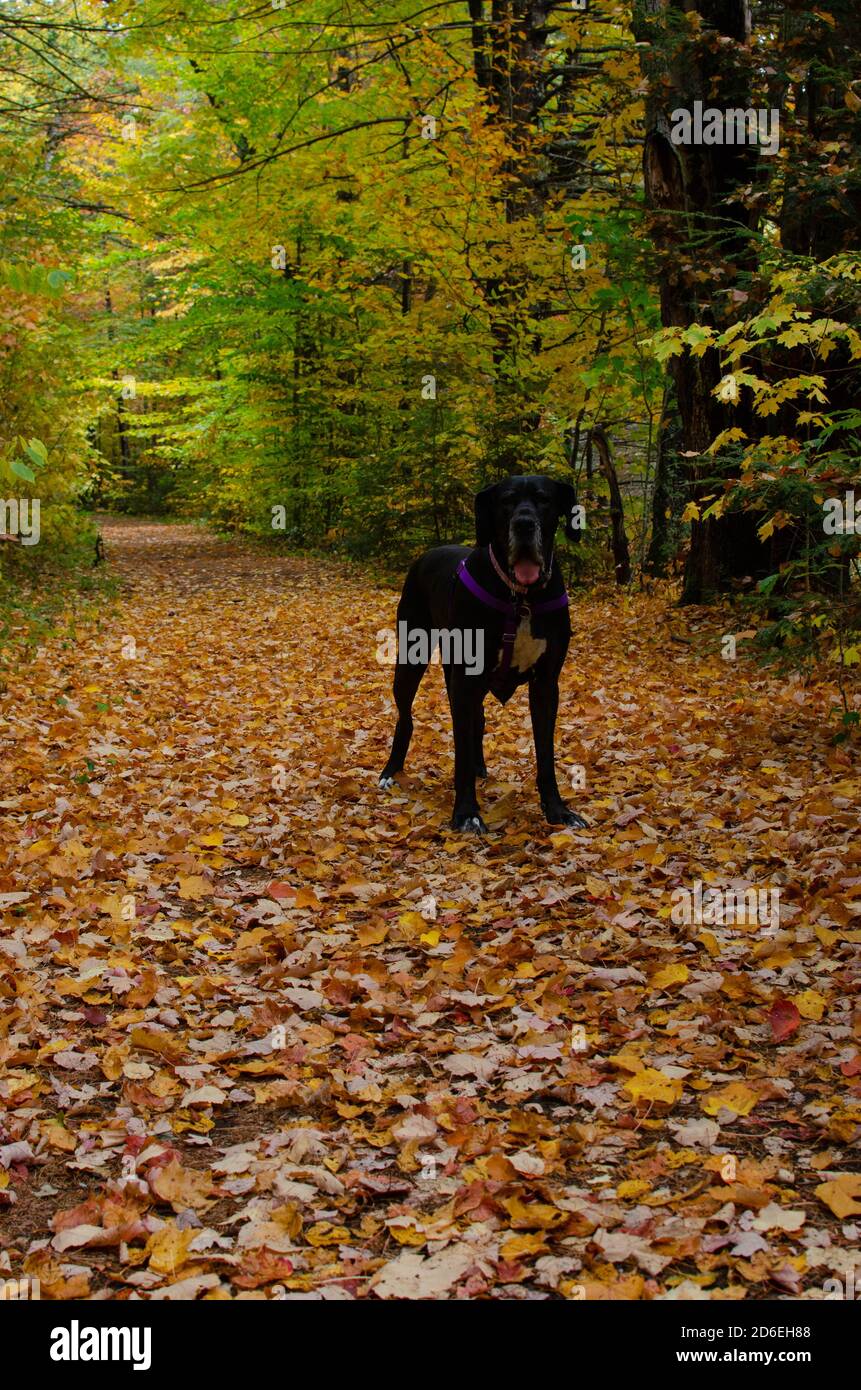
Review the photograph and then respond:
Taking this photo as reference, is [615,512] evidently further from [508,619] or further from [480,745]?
[508,619]

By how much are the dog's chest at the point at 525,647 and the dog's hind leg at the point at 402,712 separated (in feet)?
3.37

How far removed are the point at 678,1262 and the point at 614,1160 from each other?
1.46 feet

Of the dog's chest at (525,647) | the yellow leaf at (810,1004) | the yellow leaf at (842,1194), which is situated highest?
the dog's chest at (525,647)

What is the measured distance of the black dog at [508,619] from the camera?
5.35 metres

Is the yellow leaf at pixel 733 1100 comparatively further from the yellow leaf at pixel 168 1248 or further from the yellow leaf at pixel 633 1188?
the yellow leaf at pixel 168 1248

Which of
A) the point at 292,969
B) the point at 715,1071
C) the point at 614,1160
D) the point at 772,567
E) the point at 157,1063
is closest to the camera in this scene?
the point at 614,1160

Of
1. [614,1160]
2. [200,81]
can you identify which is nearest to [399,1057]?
[614,1160]

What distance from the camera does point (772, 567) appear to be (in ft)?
32.6

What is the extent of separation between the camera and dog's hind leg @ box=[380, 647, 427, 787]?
21.5 ft

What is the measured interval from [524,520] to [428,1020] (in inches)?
91.8

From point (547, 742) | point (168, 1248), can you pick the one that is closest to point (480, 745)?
point (547, 742)

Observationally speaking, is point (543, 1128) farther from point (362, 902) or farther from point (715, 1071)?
point (362, 902)

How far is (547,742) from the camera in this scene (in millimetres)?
5754

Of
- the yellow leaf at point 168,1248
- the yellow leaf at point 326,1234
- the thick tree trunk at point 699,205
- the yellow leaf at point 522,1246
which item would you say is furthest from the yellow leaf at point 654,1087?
the thick tree trunk at point 699,205
